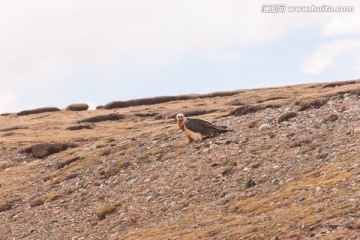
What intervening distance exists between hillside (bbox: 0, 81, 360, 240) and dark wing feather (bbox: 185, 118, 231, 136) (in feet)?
2.20

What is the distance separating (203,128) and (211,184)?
894 centimetres

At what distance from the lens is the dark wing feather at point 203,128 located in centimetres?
3556

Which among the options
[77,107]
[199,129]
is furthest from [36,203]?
[77,107]

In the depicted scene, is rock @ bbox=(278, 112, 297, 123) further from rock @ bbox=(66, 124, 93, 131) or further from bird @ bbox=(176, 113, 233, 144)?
rock @ bbox=(66, 124, 93, 131)

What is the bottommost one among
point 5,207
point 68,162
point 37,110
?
point 5,207

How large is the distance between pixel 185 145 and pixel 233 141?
428 centimetres

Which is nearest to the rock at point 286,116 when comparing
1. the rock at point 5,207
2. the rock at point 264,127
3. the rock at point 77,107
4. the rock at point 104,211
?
the rock at point 264,127

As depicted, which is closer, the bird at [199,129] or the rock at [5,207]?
the rock at [5,207]

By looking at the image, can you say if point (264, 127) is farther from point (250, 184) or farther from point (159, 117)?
point (159, 117)

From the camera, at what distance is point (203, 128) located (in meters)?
35.6

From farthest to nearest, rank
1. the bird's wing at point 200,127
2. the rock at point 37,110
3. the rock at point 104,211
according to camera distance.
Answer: the rock at point 37,110
the bird's wing at point 200,127
the rock at point 104,211

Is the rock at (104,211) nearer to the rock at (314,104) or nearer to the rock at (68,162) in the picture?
the rock at (68,162)

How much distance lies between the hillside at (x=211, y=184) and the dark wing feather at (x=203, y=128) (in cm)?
67

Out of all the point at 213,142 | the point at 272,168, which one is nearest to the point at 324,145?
the point at 272,168
